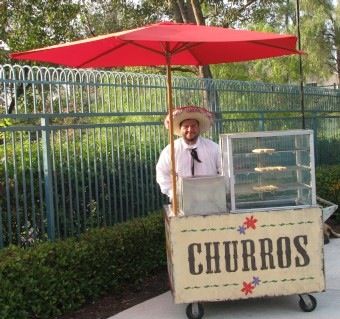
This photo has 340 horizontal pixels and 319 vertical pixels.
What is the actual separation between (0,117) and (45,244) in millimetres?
1105

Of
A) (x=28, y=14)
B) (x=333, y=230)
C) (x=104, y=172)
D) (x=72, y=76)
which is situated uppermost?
(x=28, y=14)

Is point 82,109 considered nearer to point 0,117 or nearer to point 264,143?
point 0,117

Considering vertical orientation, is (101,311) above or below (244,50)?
below

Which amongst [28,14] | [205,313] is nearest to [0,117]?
[205,313]

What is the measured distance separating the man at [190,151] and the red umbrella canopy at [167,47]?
506 mm

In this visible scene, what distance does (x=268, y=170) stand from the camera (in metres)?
4.68

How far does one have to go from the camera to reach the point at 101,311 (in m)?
5.10

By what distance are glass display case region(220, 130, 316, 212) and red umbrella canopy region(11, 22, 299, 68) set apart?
2.50ft

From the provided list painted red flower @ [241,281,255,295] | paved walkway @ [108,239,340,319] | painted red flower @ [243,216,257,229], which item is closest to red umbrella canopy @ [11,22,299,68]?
painted red flower @ [243,216,257,229]

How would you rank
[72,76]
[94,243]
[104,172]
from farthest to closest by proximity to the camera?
[104,172]
[72,76]
[94,243]

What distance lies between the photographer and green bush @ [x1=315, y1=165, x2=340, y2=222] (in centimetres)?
923

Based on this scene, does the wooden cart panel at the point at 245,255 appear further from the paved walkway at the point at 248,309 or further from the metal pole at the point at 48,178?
the metal pole at the point at 48,178

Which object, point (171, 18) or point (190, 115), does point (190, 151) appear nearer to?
point (190, 115)

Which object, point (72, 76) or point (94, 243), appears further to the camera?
point (72, 76)
